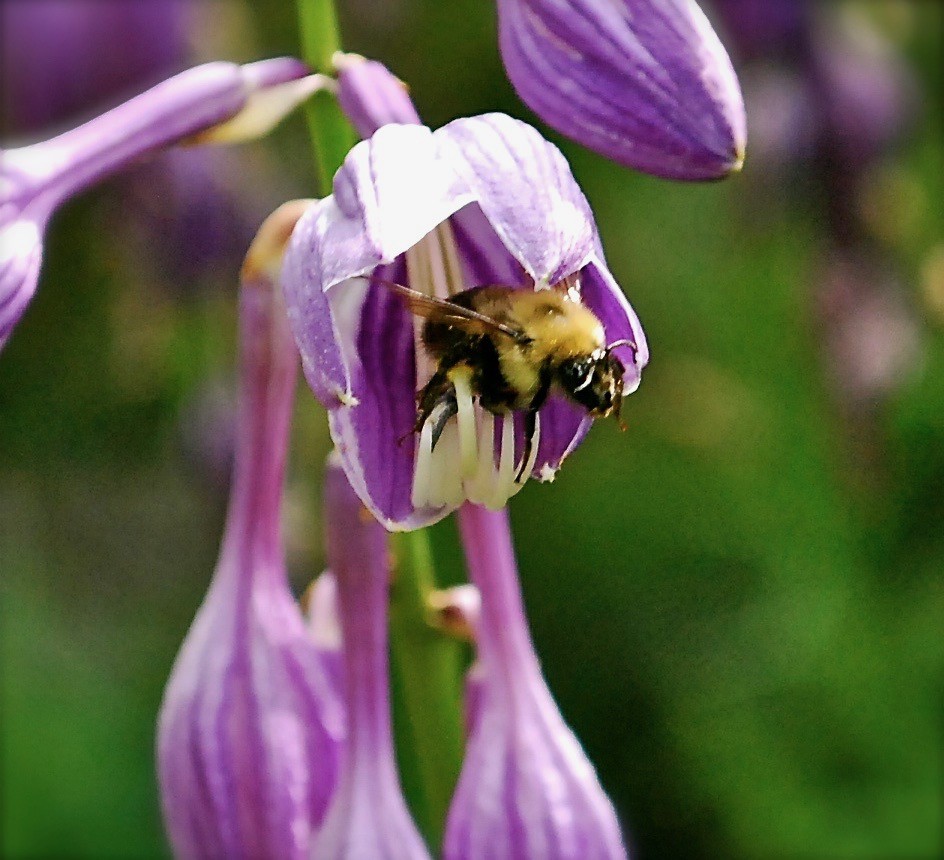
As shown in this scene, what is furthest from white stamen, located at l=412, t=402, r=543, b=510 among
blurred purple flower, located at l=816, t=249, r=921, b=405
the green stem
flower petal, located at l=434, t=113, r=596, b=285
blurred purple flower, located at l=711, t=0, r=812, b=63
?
blurred purple flower, located at l=711, t=0, r=812, b=63

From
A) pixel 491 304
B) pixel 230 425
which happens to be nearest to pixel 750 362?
pixel 230 425

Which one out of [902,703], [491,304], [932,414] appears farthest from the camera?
[932,414]

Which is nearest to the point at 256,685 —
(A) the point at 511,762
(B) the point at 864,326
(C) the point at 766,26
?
(A) the point at 511,762

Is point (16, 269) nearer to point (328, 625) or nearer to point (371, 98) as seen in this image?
point (371, 98)

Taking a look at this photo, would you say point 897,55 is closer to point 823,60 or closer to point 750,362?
point 823,60

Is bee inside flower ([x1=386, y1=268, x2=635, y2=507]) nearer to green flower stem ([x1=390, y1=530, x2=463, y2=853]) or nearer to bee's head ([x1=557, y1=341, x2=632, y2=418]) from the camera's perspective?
bee's head ([x1=557, y1=341, x2=632, y2=418])

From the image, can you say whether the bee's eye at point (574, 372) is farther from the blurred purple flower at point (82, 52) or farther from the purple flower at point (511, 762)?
the blurred purple flower at point (82, 52)

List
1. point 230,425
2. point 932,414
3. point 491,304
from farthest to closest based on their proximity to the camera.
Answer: point 932,414 < point 230,425 < point 491,304
